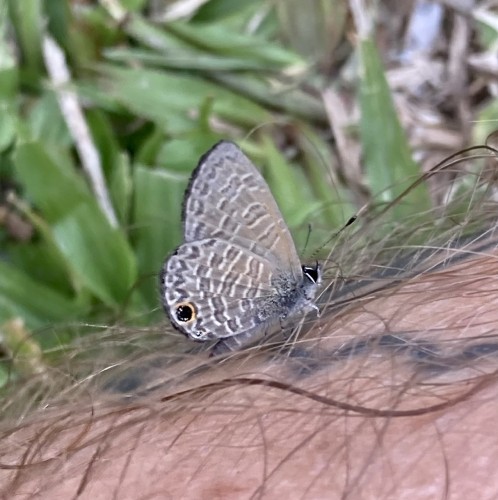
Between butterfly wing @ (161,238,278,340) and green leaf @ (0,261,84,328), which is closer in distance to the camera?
butterfly wing @ (161,238,278,340)

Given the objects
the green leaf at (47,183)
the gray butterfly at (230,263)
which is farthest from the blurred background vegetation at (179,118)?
the gray butterfly at (230,263)

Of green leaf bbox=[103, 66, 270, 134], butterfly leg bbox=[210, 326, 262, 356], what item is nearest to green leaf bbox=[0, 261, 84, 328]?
green leaf bbox=[103, 66, 270, 134]

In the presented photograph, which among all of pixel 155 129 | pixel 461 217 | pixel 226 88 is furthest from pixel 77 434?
pixel 226 88

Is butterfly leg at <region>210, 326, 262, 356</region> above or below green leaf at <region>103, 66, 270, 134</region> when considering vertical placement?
below

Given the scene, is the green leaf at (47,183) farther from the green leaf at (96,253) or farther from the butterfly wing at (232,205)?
the butterfly wing at (232,205)

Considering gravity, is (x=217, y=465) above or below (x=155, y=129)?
below

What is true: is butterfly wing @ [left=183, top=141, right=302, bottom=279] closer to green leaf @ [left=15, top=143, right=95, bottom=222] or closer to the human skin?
the human skin

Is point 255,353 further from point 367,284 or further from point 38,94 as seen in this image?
point 38,94
